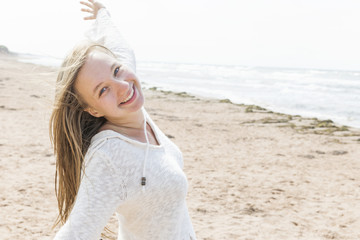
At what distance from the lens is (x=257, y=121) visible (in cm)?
1253

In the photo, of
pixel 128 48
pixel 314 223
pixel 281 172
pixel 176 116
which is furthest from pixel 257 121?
pixel 128 48

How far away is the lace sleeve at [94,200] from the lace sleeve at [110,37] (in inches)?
26.7

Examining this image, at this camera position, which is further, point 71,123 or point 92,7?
point 92,7

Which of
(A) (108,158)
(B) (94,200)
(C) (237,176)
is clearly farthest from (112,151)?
(C) (237,176)

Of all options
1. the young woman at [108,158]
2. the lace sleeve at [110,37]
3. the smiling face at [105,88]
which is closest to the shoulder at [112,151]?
the young woman at [108,158]

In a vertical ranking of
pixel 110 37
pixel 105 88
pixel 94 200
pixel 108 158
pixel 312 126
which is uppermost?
pixel 110 37

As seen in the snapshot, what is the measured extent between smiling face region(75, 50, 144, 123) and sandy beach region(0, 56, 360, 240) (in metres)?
0.16

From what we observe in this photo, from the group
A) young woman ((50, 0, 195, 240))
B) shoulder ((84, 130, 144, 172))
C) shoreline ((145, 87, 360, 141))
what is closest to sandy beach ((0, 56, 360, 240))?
shoreline ((145, 87, 360, 141))

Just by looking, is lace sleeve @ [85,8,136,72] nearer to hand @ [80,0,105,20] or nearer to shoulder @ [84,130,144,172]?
Result: hand @ [80,0,105,20]

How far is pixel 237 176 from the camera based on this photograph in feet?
21.5

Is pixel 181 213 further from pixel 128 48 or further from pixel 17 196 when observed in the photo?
pixel 17 196

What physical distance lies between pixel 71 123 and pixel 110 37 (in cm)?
70

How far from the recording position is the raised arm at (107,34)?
1795 millimetres

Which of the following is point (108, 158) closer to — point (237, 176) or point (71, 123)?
point (71, 123)
